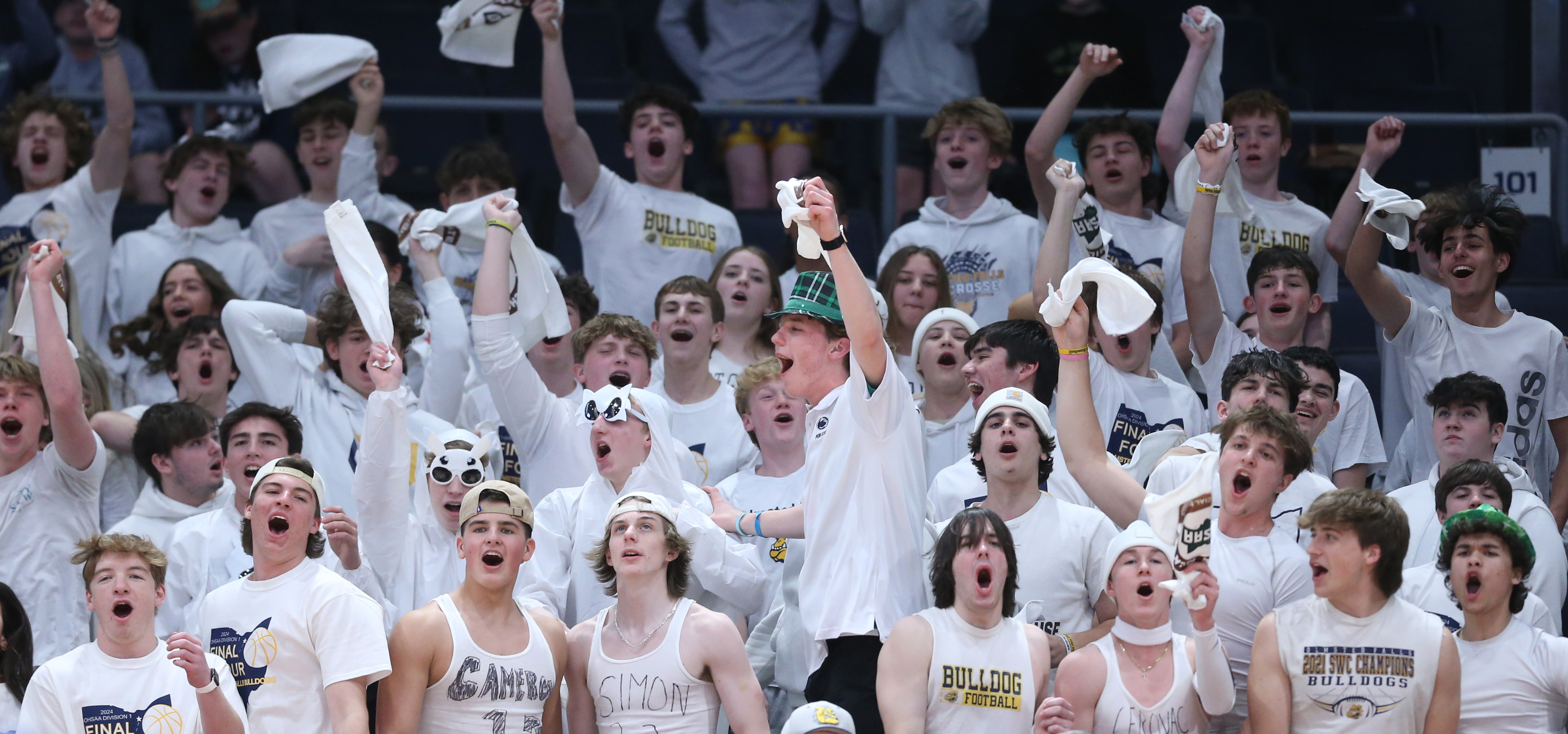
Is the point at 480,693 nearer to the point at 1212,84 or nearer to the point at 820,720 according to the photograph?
the point at 820,720

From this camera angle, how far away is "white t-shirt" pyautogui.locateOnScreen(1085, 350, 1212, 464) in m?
6.47

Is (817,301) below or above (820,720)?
above

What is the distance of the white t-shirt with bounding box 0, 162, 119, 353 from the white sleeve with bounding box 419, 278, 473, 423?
2068mm

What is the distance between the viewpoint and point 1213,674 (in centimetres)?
492

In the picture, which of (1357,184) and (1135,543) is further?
(1357,184)

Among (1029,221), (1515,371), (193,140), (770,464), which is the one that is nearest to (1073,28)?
(1029,221)

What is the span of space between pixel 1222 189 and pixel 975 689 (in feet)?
10.3

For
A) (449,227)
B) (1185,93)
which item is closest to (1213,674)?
(1185,93)

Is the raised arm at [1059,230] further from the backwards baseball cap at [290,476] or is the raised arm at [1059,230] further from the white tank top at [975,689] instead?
the backwards baseball cap at [290,476]

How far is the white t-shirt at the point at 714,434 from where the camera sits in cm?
691

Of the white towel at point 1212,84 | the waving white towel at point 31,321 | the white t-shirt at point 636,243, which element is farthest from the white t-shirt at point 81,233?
the white towel at point 1212,84

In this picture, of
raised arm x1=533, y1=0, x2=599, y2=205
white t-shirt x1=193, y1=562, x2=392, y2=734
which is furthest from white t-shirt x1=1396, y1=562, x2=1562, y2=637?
raised arm x1=533, y1=0, x2=599, y2=205

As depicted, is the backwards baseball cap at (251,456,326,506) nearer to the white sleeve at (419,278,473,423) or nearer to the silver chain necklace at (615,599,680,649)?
the silver chain necklace at (615,599,680,649)

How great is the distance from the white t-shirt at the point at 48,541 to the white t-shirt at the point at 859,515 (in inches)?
119
